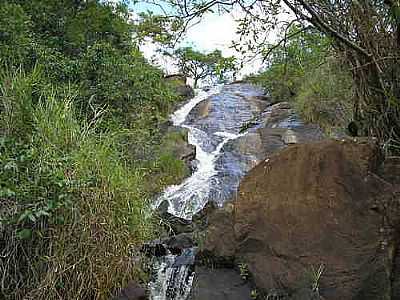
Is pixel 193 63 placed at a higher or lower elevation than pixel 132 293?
higher

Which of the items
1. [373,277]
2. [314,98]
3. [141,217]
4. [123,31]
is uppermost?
[123,31]

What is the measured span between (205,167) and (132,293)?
5.85 meters

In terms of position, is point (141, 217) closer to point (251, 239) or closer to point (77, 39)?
point (251, 239)

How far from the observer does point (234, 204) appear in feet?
14.5

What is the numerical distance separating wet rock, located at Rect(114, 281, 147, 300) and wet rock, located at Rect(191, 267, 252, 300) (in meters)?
0.43

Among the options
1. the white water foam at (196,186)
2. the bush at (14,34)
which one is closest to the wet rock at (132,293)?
the bush at (14,34)

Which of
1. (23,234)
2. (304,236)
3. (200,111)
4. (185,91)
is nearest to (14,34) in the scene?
(23,234)

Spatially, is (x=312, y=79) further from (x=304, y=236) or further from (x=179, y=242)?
(x=304, y=236)

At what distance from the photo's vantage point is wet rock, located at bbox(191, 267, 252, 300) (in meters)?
3.72

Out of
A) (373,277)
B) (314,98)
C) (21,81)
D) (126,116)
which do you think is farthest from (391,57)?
(314,98)

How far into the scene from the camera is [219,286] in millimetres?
3877

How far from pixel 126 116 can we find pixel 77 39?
4.57ft

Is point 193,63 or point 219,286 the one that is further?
point 193,63

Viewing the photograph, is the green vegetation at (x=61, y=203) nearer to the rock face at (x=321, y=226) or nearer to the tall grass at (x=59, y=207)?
the tall grass at (x=59, y=207)
